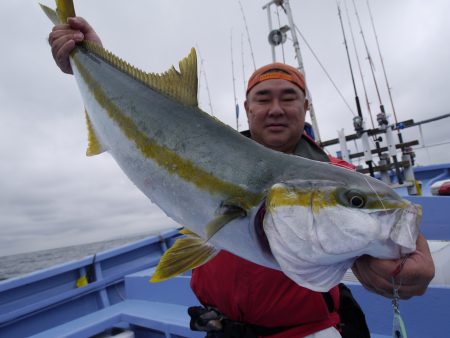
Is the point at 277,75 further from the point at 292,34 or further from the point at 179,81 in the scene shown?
the point at 292,34

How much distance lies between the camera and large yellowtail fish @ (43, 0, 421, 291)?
1.34 meters

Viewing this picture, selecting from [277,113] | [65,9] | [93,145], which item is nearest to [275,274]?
[277,113]

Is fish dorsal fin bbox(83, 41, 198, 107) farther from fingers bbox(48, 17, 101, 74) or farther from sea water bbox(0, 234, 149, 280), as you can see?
sea water bbox(0, 234, 149, 280)

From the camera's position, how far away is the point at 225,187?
1702mm

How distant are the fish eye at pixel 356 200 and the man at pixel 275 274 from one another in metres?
0.24

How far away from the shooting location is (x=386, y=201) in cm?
135

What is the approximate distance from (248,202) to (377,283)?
2.21 ft

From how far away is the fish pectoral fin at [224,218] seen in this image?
5.22 feet

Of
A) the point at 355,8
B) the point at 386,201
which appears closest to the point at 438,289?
the point at 386,201

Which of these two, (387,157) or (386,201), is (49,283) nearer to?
(386,201)

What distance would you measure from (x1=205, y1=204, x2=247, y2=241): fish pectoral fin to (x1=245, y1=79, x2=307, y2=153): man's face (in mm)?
1226

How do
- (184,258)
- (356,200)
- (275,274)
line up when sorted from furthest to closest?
1. (275,274)
2. (184,258)
3. (356,200)

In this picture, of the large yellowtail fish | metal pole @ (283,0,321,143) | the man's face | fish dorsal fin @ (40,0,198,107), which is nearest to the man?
the man's face

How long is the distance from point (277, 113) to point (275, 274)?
1293 millimetres
